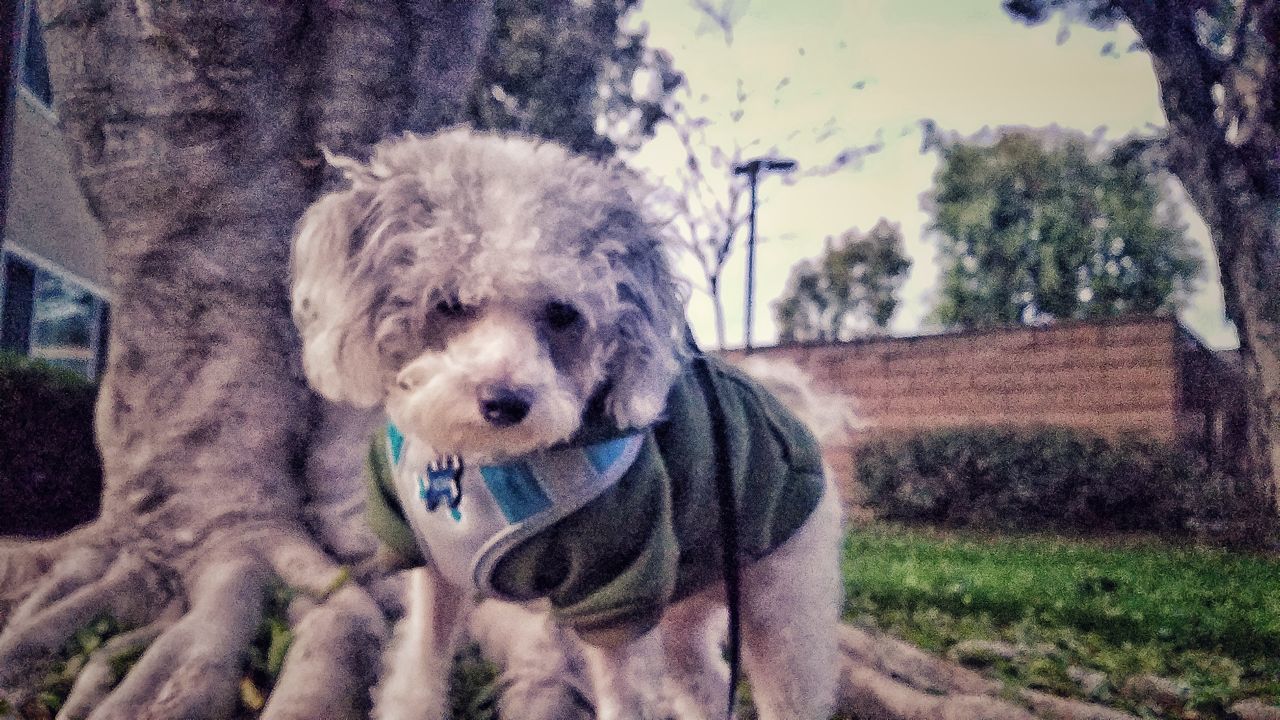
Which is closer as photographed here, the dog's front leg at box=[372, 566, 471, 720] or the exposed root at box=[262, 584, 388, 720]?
the dog's front leg at box=[372, 566, 471, 720]

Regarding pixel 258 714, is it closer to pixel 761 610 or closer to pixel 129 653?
→ pixel 129 653

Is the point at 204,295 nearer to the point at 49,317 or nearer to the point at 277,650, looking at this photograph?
the point at 277,650

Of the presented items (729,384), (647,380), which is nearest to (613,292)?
(647,380)

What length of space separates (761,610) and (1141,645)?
2.52 m

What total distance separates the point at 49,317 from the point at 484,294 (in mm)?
7465

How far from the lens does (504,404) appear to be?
67.1 inches

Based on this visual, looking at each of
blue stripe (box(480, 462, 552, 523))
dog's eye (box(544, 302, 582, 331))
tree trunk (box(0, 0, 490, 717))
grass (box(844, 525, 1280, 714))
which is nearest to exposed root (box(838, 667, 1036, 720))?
grass (box(844, 525, 1280, 714))

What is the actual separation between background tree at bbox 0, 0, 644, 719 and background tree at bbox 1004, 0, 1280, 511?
4480mm

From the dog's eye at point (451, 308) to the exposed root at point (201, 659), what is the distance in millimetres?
1374

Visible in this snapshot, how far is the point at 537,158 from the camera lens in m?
1.96

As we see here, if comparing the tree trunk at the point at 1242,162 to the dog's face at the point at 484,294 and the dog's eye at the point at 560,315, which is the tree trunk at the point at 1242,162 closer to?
the dog's face at the point at 484,294

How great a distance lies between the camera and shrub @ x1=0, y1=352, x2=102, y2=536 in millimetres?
4357

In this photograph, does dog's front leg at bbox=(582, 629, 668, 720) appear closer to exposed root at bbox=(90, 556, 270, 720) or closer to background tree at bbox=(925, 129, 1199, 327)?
exposed root at bbox=(90, 556, 270, 720)

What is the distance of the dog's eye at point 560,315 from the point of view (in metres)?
1.87
